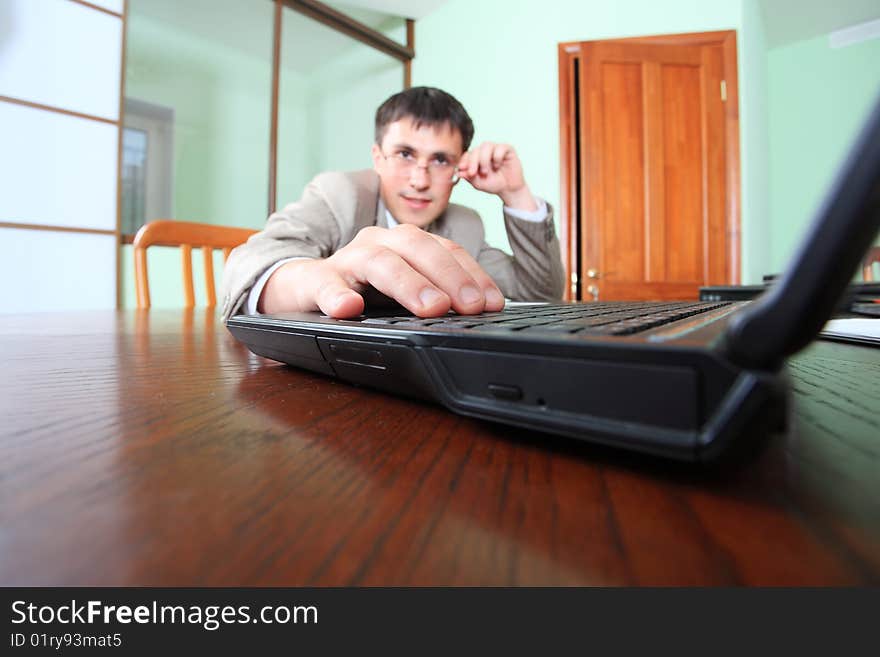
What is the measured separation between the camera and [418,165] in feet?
3.22

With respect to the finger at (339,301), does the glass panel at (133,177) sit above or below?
above

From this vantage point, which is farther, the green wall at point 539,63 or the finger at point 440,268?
the green wall at point 539,63

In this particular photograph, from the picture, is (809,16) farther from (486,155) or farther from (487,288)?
(487,288)

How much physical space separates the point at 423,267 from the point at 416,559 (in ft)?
0.73

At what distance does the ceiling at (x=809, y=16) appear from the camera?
2.59m

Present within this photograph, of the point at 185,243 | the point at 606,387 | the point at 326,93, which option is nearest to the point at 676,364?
the point at 606,387

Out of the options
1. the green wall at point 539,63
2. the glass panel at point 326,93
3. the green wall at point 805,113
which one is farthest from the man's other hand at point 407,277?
the green wall at point 805,113

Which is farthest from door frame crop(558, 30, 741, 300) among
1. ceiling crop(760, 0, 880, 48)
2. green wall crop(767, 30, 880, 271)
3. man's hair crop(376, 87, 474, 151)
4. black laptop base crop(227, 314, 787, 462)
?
black laptop base crop(227, 314, 787, 462)

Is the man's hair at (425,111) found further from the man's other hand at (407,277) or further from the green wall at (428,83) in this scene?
the green wall at (428,83)

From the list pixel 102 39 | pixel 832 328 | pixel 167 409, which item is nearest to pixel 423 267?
pixel 167 409

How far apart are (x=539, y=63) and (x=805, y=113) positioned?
6.22 ft

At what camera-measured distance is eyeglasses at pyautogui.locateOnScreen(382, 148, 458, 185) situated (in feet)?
3.24

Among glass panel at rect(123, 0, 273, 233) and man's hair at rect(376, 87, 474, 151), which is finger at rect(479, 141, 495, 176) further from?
glass panel at rect(123, 0, 273, 233)

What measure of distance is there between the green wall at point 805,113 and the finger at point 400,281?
3317mm
